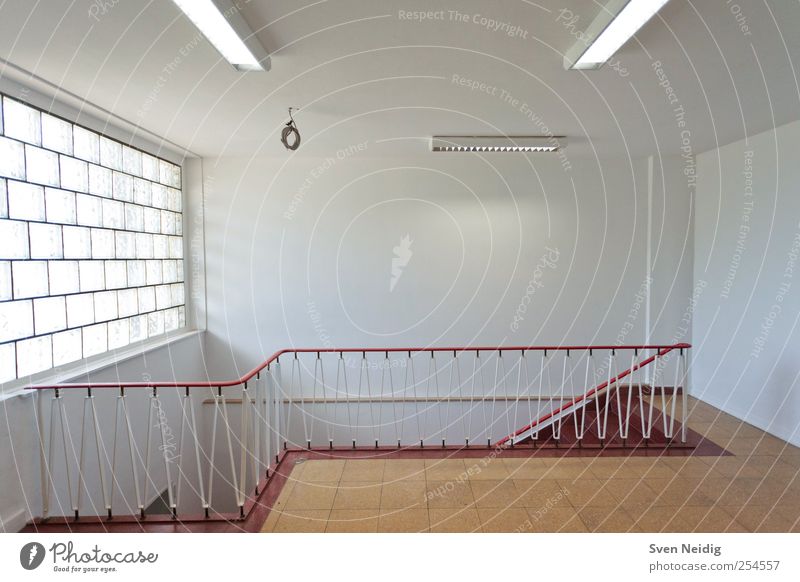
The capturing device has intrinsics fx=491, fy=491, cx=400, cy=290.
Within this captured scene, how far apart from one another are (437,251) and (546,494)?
3243 mm

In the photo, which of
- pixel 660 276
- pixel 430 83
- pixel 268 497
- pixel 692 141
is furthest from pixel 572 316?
pixel 268 497

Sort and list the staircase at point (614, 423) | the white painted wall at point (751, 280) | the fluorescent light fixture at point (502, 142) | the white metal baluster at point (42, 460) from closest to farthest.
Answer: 1. the white metal baluster at point (42, 460)
2. the staircase at point (614, 423)
3. the white painted wall at point (751, 280)
4. the fluorescent light fixture at point (502, 142)

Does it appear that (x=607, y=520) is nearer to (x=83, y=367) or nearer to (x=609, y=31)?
(x=609, y=31)

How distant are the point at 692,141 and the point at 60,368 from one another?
6.05 meters

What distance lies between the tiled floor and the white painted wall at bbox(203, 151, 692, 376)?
2.23m

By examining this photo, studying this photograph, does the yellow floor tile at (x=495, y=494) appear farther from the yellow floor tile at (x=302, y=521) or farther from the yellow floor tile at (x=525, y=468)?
the yellow floor tile at (x=302, y=521)

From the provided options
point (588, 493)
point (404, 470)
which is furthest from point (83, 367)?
point (588, 493)

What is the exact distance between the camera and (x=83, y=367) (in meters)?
3.87

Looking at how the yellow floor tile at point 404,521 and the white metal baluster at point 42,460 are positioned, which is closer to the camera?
the yellow floor tile at point 404,521

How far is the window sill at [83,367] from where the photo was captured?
3145 mm

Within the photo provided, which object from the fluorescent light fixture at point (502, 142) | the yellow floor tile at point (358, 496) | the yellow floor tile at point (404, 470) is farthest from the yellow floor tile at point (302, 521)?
the fluorescent light fixture at point (502, 142)

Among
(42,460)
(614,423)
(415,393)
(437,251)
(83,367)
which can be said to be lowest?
(614,423)

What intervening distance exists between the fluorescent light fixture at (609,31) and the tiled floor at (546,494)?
2.71m

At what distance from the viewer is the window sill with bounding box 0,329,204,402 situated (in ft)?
10.3
